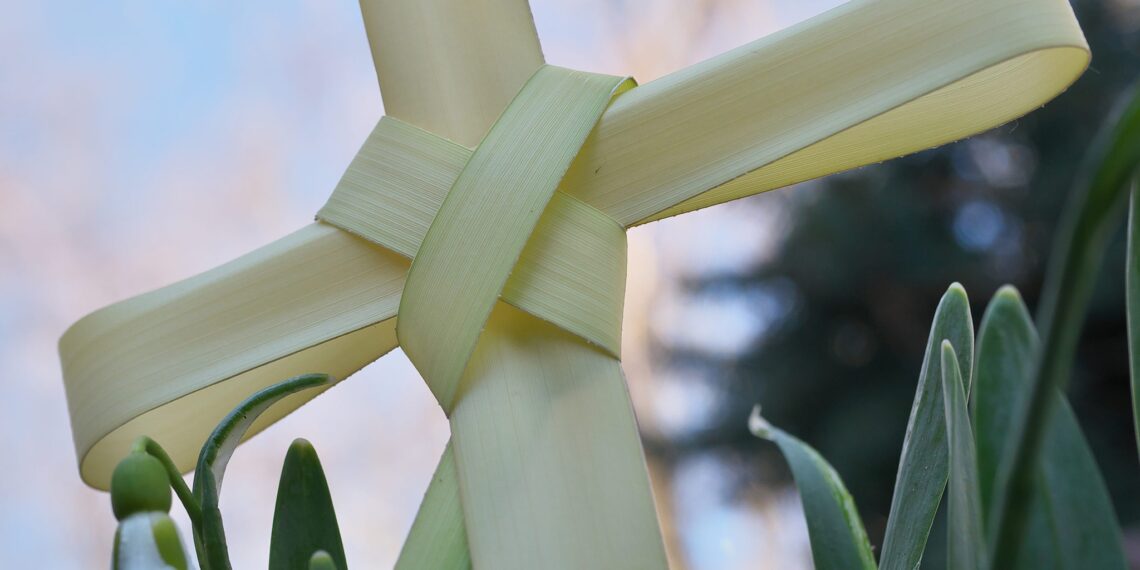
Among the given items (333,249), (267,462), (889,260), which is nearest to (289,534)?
(333,249)

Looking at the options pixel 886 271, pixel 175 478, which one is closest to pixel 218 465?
pixel 175 478

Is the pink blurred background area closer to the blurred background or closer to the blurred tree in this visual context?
the blurred background

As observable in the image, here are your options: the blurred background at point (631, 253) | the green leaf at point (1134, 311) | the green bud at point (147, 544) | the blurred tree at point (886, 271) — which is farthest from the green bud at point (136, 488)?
the blurred tree at point (886, 271)

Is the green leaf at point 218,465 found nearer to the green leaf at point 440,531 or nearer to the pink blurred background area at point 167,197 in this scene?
the green leaf at point 440,531

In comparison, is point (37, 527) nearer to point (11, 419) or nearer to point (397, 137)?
point (11, 419)

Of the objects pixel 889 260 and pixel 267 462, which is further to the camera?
pixel 889 260

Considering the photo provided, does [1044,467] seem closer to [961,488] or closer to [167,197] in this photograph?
[961,488]

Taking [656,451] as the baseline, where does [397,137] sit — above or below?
below
